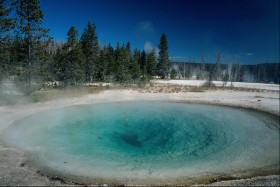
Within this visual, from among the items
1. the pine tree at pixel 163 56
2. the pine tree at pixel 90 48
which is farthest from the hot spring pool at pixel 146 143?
the pine tree at pixel 163 56

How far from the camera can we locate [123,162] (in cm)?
1447

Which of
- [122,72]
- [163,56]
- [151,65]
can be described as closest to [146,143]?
[122,72]

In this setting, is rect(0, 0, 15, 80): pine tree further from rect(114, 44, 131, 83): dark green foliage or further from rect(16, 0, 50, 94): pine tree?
rect(114, 44, 131, 83): dark green foliage

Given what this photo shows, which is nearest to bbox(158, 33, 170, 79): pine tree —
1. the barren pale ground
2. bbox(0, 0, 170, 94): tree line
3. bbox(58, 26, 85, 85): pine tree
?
bbox(0, 0, 170, 94): tree line

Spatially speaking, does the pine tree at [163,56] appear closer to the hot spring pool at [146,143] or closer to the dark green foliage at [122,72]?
the dark green foliage at [122,72]

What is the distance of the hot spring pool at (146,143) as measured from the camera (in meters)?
13.5

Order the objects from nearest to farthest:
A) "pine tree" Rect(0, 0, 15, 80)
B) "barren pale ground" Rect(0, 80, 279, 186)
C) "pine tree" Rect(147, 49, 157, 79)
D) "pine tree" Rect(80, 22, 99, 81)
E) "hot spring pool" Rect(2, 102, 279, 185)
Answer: "barren pale ground" Rect(0, 80, 279, 186) < "hot spring pool" Rect(2, 102, 279, 185) < "pine tree" Rect(0, 0, 15, 80) < "pine tree" Rect(80, 22, 99, 81) < "pine tree" Rect(147, 49, 157, 79)

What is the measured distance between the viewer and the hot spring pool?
44.2ft

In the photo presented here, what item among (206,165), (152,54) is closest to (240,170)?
(206,165)

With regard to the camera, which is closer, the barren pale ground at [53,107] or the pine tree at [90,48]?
the barren pale ground at [53,107]

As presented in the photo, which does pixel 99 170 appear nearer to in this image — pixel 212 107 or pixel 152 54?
pixel 212 107

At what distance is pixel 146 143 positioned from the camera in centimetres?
1866

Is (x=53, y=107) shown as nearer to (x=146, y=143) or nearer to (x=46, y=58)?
(x=46, y=58)

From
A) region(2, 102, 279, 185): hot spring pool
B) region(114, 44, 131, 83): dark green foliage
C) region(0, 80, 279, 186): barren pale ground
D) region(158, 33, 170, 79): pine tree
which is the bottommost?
region(2, 102, 279, 185): hot spring pool
